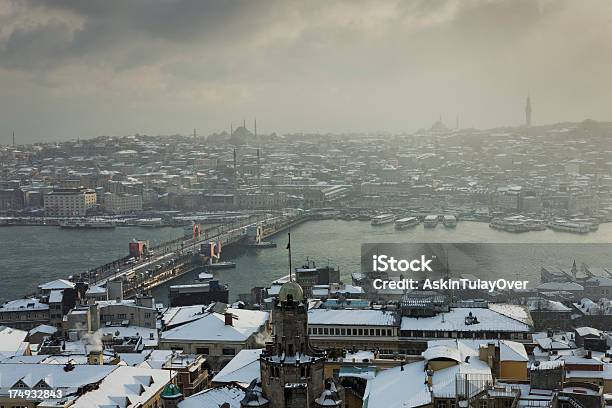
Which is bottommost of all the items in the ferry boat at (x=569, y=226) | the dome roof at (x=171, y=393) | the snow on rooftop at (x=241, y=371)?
the ferry boat at (x=569, y=226)

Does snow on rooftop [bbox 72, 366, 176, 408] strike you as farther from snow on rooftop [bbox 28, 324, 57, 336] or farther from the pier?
the pier

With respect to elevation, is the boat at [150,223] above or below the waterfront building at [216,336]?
below

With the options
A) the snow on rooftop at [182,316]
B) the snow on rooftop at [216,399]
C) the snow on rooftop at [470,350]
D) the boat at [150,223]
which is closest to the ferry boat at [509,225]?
the boat at [150,223]

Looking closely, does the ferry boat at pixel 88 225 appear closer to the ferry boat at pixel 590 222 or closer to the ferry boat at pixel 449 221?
the ferry boat at pixel 449 221

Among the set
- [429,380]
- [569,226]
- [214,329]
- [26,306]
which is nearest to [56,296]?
[26,306]

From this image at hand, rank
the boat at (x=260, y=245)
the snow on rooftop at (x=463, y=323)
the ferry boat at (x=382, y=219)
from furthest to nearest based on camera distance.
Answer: the ferry boat at (x=382, y=219) → the boat at (x=260, y=245) → the snow on rooftop at (x=463, y=323)

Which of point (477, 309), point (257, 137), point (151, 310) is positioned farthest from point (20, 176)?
point (477, 309)

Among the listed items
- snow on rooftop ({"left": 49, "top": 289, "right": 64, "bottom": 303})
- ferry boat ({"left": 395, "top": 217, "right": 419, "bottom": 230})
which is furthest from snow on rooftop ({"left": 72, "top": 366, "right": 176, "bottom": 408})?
ferry boat ({"left": 395, "top": 217, "right": 419, "bottom": 230})
